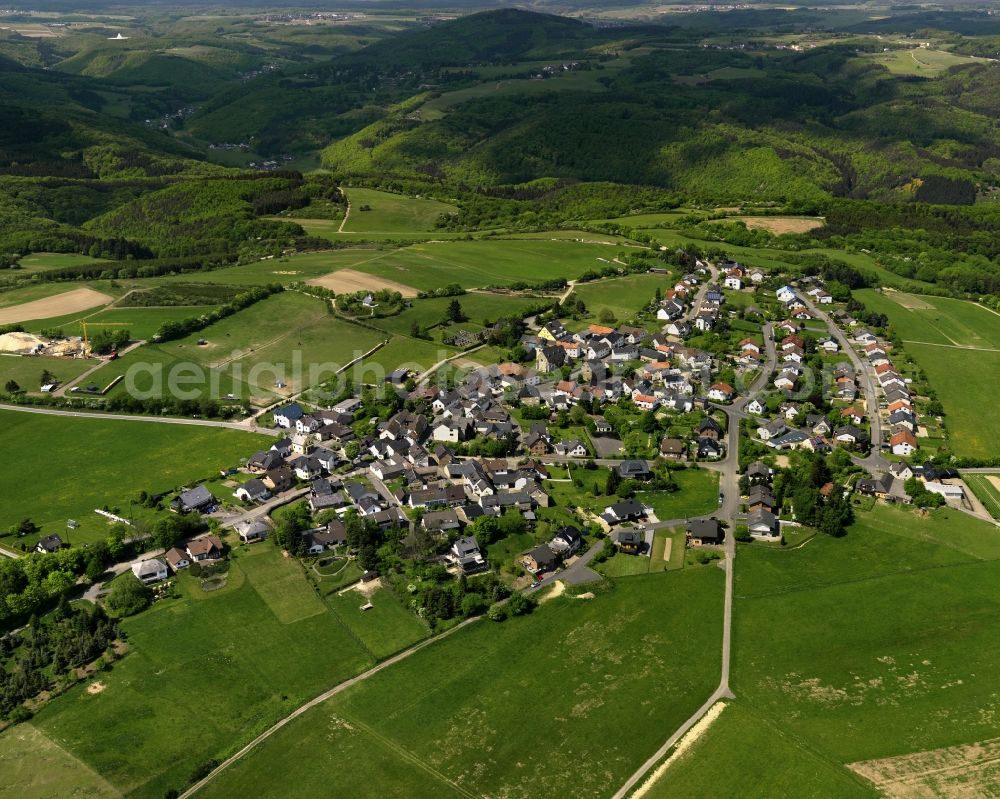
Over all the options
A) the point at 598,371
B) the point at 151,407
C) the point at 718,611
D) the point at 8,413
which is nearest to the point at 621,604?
the point at 718,611

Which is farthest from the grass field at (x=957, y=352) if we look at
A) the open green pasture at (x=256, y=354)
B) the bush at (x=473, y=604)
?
the open green pasture at (x=256, y=354)

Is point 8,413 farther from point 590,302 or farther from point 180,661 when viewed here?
point 590,302

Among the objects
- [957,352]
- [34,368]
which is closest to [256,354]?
[34,368]

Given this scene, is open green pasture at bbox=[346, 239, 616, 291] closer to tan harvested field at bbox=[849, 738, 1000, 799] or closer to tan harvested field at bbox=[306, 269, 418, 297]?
tan harvested field at bbox=[306, 269, 418, 297]

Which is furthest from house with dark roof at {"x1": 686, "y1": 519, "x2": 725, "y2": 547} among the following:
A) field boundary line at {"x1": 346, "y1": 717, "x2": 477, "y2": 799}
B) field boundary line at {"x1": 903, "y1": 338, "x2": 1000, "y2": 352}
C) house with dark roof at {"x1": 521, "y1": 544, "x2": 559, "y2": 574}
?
field boundary line at {"x1": 903, "y1": 338, "x2": 1000, "y2": 352}

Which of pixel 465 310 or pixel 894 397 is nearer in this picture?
pixel 894 397

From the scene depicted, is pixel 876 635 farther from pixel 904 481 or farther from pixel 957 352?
pixel 957 352
